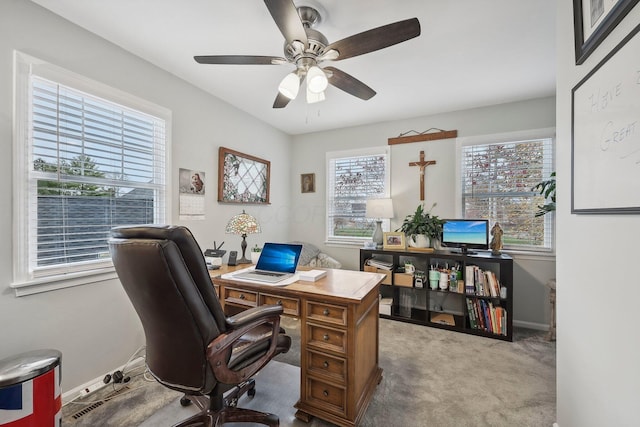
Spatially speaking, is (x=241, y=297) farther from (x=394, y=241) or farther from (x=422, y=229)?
(x=422, y=229)

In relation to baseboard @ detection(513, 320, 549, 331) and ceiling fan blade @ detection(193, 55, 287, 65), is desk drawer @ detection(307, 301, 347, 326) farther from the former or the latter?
baseboard @ detection(513, 320, 549, 331)

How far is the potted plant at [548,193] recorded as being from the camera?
266 centimetres

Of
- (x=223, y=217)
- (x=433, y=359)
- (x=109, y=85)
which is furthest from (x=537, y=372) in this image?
(x=109, y=85)

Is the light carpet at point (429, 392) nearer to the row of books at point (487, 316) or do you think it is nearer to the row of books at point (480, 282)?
the row of books at point (487, 316)

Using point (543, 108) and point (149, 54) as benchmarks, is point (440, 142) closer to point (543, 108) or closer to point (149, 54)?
point (543, 108)

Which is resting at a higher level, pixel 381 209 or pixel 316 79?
pixel 316 79

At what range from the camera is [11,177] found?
1571 millimetres

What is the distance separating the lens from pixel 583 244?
1163mm

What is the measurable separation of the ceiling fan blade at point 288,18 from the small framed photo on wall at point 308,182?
279cm

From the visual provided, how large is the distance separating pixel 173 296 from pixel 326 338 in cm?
91

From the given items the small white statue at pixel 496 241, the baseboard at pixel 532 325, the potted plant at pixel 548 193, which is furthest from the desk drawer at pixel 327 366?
the baseboard at pixel 532 325

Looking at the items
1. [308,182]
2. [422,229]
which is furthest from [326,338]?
[308,182]

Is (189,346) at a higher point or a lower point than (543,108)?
lower

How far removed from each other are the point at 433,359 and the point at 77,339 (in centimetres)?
279
